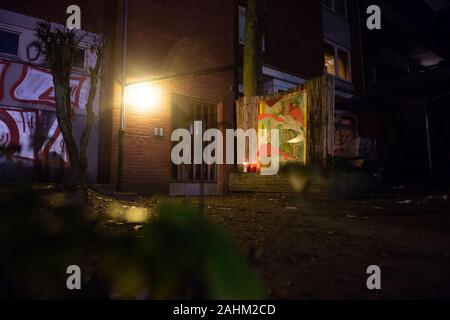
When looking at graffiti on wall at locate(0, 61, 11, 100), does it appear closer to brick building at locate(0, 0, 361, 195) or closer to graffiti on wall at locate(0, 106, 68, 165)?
graffiti on wall at locate(0, 106, 68, 165)

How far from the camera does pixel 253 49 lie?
329 inches

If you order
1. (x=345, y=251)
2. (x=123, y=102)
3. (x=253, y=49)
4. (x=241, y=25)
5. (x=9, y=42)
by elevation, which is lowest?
(x=345, y=251)

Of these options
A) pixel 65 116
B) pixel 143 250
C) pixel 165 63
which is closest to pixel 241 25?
pixel 165 63

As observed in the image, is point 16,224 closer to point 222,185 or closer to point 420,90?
point 222,185

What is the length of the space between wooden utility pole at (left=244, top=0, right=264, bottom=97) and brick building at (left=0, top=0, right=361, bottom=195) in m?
0.90

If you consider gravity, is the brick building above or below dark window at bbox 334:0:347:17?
below

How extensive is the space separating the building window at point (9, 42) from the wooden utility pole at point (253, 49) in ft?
17.6

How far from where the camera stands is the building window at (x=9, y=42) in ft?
20.3

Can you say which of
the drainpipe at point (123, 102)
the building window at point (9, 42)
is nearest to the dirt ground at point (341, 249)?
the drainpipe at point (123, 102)

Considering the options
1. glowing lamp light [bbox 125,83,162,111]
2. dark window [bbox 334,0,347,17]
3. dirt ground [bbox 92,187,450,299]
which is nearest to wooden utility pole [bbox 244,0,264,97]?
glowing lamp light [bbox 125,83,162,111]

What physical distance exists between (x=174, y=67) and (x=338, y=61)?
29.0 ft

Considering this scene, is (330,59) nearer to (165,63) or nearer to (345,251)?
(165,63)

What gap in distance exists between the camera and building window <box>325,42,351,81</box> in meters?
13.5

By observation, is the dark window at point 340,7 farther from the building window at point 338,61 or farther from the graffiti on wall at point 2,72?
the graffiti on wall at point 2,72
